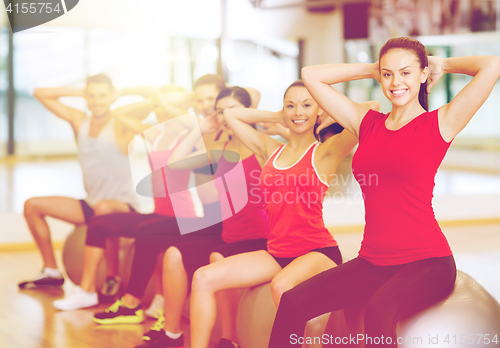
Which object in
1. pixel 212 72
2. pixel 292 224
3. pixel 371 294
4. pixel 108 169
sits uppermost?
pixel 212 72

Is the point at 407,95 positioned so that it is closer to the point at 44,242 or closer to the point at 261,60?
the point at 44,242

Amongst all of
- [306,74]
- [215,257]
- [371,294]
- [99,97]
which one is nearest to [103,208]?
[99,97]

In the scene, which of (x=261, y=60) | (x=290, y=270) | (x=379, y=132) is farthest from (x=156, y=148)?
(x=261, y=60)

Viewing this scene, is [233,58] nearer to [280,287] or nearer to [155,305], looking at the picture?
[155,305]

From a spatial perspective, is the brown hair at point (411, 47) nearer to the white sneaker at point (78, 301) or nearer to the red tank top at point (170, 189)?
the red tank top at point (170, 189)

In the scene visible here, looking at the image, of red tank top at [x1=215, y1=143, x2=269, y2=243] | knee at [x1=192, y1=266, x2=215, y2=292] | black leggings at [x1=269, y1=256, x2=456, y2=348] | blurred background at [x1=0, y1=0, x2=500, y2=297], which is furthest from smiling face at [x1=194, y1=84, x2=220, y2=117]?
blurred background at [x1=0, y1=0, x2=500, y2=297]

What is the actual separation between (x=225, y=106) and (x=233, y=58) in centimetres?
321

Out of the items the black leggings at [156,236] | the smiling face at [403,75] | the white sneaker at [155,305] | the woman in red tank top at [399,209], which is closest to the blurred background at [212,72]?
the white sneaker at [155,305]

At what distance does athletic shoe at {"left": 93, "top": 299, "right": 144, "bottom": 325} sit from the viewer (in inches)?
112

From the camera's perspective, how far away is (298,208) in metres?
2.07

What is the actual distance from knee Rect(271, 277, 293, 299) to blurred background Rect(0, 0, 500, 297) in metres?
2.00

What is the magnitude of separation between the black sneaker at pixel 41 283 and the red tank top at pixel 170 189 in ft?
3.62

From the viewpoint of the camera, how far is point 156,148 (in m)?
3.08

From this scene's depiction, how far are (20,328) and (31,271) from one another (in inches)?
49.5
